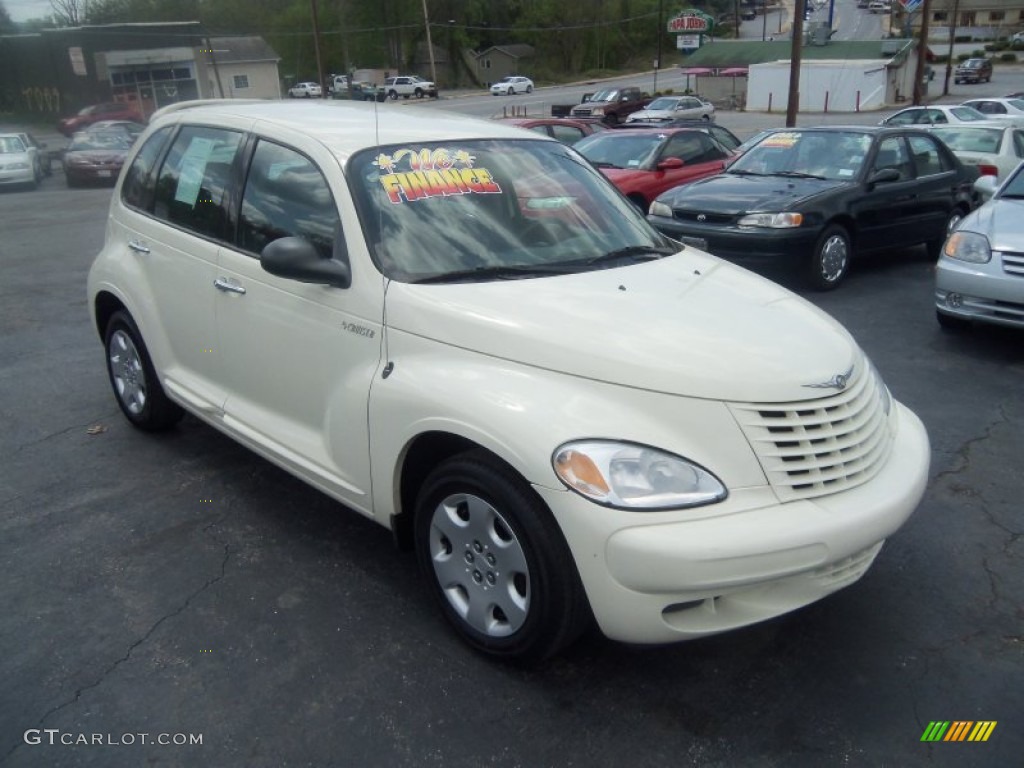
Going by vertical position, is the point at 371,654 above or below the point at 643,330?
below

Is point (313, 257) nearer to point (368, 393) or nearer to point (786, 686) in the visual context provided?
point (368, 393)

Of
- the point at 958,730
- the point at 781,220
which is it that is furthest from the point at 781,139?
the point at 958,730

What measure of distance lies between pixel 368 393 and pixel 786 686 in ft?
5.87

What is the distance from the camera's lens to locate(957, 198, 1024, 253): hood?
638 centimetres

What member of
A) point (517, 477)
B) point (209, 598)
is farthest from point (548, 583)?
point (209, 598)

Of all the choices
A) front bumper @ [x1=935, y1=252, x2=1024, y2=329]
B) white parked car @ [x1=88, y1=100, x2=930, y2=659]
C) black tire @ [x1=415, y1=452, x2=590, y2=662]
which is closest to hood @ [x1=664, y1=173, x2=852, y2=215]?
front bumper @ [x1=935, y1=252, x2=1024, y2=329]

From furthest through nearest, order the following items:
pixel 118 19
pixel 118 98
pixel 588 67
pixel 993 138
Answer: pixel 588 67 → pixel 118 19 → pixel 118 98 → pixel 993 138

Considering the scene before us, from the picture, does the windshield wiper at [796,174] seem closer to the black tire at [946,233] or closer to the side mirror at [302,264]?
the black tire at [946,233]

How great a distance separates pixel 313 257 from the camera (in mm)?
3354

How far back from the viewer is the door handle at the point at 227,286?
3912 mm

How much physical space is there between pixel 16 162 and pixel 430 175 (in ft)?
74.1

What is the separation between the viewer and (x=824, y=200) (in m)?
8.47

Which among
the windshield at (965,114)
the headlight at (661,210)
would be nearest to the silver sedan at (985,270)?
the headlight at (661,210)

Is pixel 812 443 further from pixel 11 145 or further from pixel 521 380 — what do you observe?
pixel 11 145
